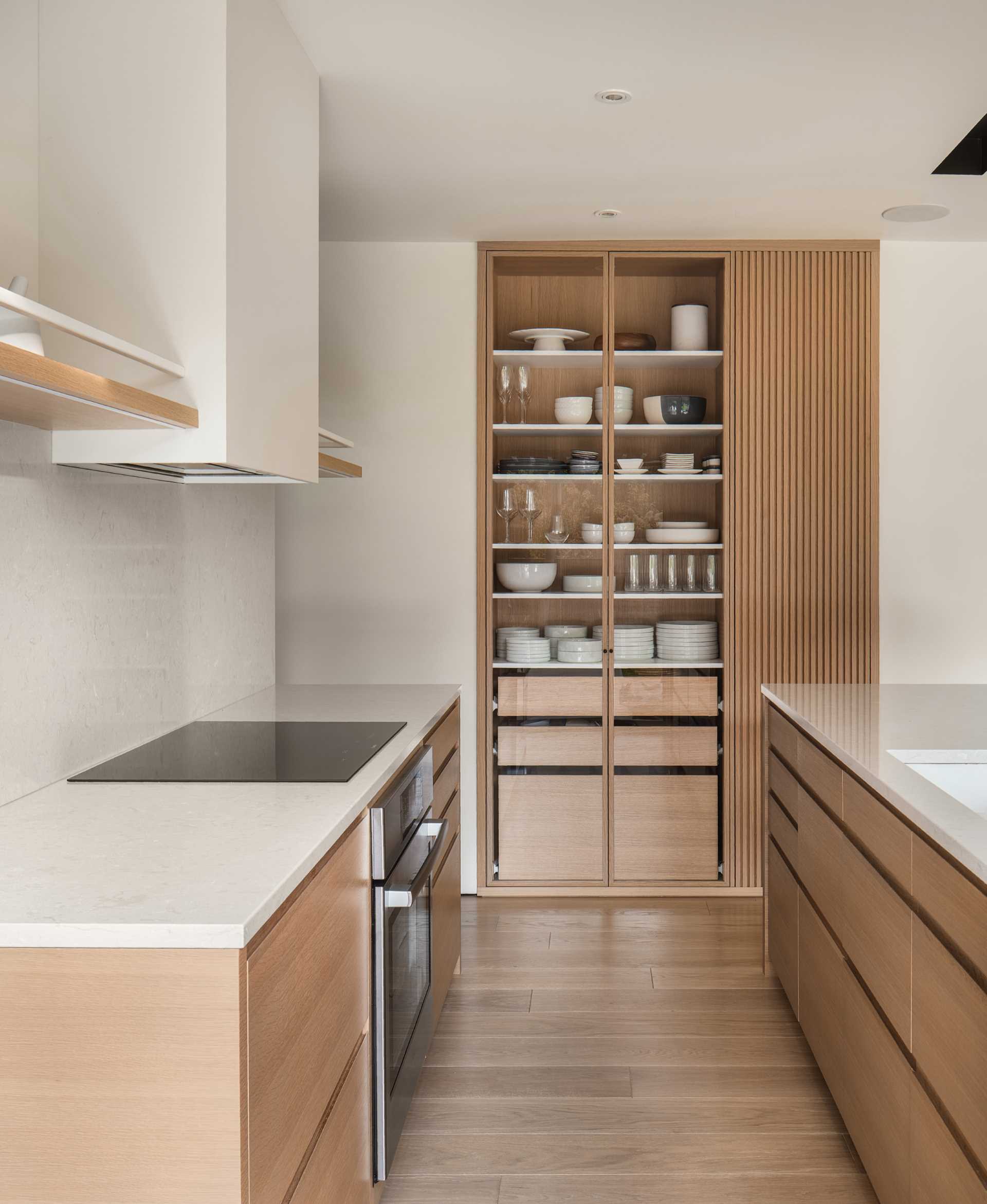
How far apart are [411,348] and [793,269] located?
152 cm

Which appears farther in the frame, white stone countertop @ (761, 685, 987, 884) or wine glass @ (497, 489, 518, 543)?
wine glass @ (497, 489, 518, 543)

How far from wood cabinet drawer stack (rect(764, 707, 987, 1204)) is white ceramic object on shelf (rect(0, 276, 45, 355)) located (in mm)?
1558

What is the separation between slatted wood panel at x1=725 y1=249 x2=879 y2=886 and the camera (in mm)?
4074

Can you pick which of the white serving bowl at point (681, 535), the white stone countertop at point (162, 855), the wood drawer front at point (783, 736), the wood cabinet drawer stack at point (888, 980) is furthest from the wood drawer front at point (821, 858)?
the white serving bowl at point (681, 535)

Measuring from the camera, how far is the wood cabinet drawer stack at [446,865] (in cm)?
273

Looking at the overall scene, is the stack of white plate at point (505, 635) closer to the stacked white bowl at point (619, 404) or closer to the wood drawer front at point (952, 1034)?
the stacked white bowl at point (619, 404)

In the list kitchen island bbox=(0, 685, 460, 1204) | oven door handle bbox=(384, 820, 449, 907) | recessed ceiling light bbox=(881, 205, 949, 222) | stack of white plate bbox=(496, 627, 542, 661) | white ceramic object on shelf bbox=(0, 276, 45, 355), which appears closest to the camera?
kitchen island bbox=(0, 685, 460, 1204)

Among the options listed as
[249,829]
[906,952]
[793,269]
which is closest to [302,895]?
[249,829]

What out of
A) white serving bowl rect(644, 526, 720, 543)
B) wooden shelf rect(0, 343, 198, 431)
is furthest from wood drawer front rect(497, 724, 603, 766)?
wooden shelf rect(0, 343, 198, 431)

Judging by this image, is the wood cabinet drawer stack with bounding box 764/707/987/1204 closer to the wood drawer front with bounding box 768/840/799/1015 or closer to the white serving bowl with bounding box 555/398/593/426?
the wood drawer front with bounding box 768/840/799/1015

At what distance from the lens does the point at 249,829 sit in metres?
1.63

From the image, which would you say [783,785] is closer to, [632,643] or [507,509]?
[632,643]

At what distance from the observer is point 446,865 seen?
2924mm

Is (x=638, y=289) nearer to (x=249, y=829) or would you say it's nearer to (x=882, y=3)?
(x=882, y=3)
